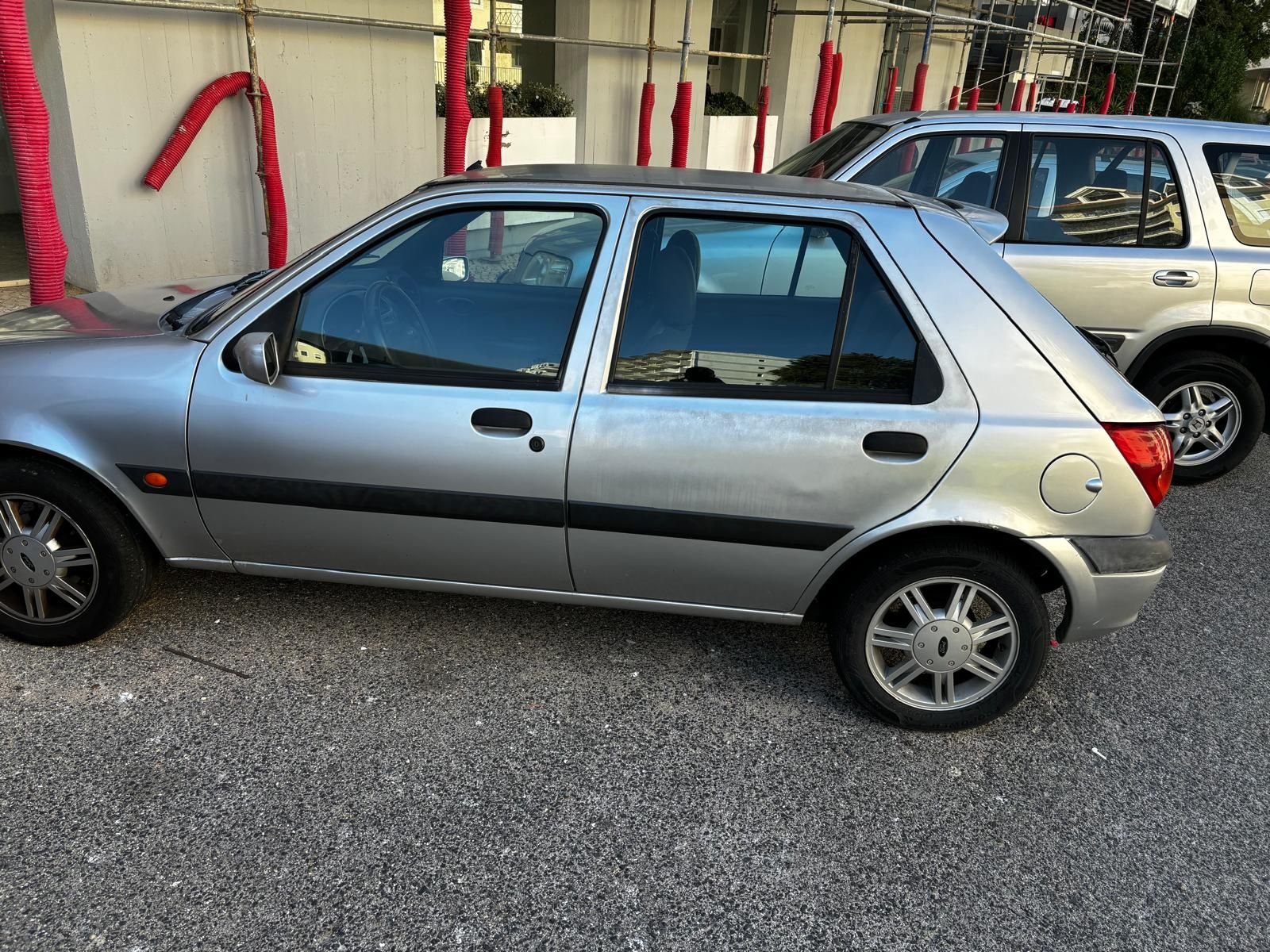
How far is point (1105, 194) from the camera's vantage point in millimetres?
5367

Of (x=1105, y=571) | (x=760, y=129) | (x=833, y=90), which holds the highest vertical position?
(x=833, y=90)

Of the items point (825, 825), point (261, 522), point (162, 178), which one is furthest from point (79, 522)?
point (162, 178)

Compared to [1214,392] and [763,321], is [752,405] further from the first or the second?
[1214,392]

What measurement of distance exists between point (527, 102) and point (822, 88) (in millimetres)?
4126

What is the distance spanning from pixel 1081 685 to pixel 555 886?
2139mm

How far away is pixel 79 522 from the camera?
128 inches

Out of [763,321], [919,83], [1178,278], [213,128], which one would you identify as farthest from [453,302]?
[919,83]

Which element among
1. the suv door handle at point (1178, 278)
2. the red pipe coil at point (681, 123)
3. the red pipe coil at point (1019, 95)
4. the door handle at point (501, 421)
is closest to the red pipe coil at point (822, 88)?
the red pipe coil at point (681, 123)

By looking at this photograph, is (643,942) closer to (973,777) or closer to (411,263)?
(973,777)

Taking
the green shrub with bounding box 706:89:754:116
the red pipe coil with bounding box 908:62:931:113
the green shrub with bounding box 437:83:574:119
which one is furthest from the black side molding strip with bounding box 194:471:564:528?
the red pipe coil with bounding box 908:62:931:113

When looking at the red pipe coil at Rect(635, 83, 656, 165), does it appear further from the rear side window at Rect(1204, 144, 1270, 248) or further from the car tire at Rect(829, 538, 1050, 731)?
the car tire at Rect(829, 538, 1050, 731)

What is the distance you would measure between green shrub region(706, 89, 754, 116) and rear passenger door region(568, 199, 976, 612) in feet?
35.4

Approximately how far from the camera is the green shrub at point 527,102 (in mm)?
10016

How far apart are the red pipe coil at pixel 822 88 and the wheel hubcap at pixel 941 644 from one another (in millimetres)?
10047
